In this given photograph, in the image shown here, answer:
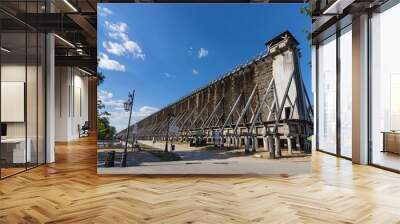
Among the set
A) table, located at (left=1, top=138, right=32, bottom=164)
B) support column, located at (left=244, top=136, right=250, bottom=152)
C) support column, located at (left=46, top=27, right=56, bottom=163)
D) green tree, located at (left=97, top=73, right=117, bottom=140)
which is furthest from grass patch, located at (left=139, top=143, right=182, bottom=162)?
support column, located at (left=46, top=27, right=56, bottom=163)

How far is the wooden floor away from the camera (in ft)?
12.0

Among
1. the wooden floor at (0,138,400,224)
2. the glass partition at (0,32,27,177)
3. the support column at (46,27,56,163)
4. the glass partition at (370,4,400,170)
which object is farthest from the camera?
the support column at (46,27,56,163)

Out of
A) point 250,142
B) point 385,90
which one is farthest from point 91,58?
point 385,90

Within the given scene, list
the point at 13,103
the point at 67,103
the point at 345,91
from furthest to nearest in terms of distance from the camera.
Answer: the point at 67,103 < the point at 345,91 < the point at 13,103

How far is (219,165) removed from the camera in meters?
5.99

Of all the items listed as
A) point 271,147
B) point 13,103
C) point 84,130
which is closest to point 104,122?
point 13,103

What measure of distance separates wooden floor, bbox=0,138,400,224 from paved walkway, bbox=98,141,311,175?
0.12 metres

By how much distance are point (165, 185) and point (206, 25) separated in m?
2.67

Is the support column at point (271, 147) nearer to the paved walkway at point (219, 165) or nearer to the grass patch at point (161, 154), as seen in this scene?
the paved walkway at point (219, 165)

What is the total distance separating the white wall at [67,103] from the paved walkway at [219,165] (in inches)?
370

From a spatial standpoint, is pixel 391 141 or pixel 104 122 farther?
pixel 391 141

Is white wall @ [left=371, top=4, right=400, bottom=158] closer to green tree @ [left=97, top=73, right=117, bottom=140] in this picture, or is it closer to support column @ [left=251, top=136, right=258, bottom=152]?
support column @ [left=251, top=136, right=258, bottom=152]

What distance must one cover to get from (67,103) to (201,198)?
11.6 m

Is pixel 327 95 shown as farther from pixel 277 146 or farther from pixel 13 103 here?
pixel 13 103
